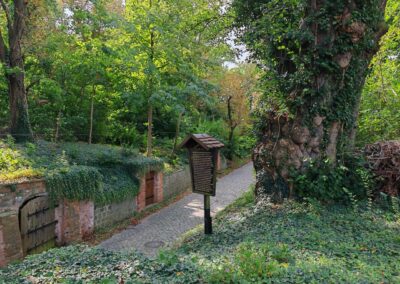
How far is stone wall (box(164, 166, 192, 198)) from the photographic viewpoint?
1456 cm

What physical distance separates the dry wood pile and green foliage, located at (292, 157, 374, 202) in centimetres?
28

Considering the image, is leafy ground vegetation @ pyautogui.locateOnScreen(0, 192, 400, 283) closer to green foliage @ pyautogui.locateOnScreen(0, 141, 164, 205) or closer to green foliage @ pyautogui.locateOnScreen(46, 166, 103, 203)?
green foliage @ pyautogui.locateOnScreen(46, 166, 103, 203)

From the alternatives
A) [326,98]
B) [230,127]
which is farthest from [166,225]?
[230,127]

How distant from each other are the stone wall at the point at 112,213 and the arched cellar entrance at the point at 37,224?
1.55 metres

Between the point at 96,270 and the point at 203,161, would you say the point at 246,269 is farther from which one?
the point at 203,161

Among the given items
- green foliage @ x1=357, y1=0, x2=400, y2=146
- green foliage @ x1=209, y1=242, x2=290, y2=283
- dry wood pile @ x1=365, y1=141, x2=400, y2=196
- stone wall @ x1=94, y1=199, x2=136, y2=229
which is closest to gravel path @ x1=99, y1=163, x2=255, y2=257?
stone wall @ x1=94, y1=199, x2=136, y2=229

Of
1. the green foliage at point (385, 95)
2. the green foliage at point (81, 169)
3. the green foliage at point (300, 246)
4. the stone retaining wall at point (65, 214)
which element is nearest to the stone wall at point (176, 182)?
the stone retaining wall at point (65, 214)

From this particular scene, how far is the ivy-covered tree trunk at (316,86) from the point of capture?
7.45 meters

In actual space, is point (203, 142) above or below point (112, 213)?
above

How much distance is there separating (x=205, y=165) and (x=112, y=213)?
5043mm

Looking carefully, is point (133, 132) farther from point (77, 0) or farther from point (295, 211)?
point (295, 211)

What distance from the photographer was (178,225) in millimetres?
11102

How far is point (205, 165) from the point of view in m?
7.26

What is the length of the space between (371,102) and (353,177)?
447 centimetres
